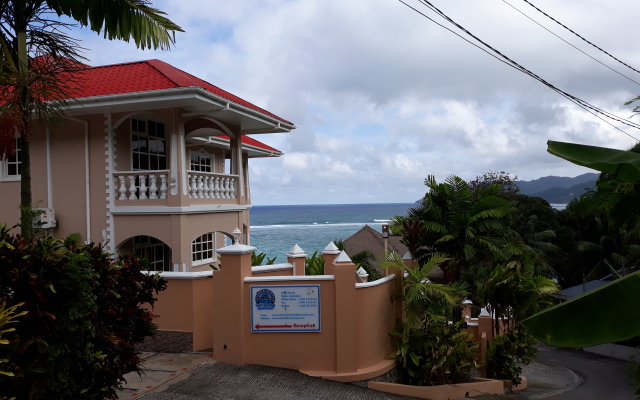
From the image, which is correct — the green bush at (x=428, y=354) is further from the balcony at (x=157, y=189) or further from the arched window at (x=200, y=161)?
the arched window at (x=200, y=161)

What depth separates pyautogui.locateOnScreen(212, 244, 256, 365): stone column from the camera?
870cm

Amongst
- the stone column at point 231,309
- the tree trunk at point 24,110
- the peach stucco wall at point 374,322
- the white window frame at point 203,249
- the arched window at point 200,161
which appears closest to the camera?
the tree trunk at point 24,110

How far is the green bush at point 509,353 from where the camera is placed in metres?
12.9

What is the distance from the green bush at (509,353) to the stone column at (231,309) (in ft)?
23.9

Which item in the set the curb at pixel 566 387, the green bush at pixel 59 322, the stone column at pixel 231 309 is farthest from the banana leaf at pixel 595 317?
the curb at pixel 566 387

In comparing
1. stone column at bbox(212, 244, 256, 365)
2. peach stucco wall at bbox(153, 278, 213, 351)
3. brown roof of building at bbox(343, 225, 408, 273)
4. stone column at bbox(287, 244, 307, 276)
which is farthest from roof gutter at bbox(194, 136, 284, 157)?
brown roof of building at bbox(343, 225, 408, 273)

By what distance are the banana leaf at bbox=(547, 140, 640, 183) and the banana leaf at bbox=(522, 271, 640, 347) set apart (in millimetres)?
939

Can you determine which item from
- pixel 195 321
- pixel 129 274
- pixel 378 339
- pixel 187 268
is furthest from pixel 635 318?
pixel 187 268

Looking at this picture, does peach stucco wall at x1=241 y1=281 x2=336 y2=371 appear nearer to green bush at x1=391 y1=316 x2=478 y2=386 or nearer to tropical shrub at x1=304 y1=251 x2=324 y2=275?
green bush at x1=391 y1=316 x2=478 y2=386

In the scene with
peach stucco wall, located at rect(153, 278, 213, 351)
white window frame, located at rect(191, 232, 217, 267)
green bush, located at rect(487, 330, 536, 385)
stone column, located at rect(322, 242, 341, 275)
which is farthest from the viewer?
white window frame, located at rect(191, 232, 217, 267)

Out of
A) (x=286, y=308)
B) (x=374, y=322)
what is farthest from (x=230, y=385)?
(x=374, y=322)

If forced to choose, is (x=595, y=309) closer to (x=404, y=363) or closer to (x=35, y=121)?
(x=404, y=363)

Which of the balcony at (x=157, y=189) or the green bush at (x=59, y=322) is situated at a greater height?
the balcony at (x=157, y=189)

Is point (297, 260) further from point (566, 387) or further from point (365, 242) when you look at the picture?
point (365, 242)
